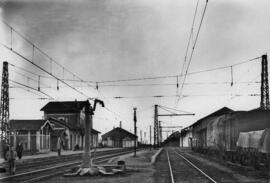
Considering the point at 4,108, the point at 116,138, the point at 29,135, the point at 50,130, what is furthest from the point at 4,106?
the point at 116,138

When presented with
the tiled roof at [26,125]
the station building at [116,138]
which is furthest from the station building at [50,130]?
the station building at [116,138]

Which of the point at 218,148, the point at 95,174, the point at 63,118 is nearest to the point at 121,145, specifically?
the point at 63,118

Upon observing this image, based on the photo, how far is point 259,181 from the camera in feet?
59.8

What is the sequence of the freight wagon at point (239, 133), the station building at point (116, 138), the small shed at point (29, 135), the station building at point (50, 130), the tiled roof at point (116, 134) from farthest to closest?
the tiled roof at point (116, 134) → the station building at point (116, 138) → the station building at point (50, 130) → the small shed at point (29, 135) → the freight wagon at point (239, 133)

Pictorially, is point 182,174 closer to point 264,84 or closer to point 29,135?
point 264,84

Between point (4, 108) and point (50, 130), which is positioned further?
point (50, 130)

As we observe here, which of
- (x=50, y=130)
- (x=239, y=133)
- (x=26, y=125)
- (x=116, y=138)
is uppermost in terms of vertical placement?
(x=239, y=133)

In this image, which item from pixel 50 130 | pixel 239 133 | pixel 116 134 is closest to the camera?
pixel 239 133

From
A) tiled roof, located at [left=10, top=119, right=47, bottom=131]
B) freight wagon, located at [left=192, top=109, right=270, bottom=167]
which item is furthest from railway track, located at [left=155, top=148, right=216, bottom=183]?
tiled roof, located at [left=10, top=119, right=47, bottom=131]

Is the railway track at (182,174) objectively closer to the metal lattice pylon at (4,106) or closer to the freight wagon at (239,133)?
the freight wagon at (239,133)

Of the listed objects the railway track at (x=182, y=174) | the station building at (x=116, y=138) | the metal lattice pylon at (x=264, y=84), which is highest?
the metal lattice pylon at (x=264, y=84)

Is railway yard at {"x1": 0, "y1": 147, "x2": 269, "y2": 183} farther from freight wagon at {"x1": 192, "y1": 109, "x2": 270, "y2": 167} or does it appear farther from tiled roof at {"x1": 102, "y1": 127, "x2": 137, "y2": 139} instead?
tiled roof at {"x1": 102, "y1": 127, "x2": 137, "y2": 139}

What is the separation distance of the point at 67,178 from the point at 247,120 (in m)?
14.5

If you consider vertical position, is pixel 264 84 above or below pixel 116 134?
above
